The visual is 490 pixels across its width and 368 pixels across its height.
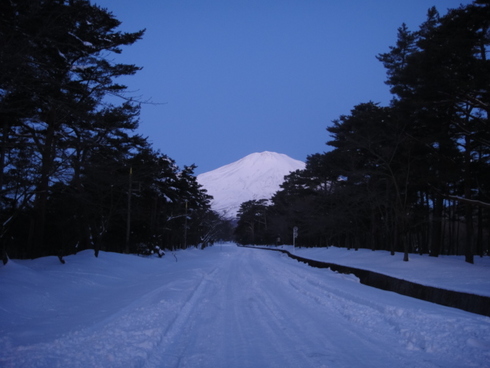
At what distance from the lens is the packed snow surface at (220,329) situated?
5496 millimetres

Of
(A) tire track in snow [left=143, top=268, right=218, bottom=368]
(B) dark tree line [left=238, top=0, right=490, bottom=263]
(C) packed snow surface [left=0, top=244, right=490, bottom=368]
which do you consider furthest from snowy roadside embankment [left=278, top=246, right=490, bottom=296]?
(A) tire track in snow [left=143, top=268, right=218, bottom=368]

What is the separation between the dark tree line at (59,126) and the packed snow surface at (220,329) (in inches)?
138

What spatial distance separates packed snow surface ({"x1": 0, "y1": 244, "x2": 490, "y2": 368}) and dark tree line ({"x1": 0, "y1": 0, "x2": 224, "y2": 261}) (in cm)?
351

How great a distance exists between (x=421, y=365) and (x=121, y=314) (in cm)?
594

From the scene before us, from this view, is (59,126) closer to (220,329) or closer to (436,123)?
(220,329)

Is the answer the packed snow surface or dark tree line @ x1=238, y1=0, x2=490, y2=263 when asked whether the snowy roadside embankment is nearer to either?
dark tree line @ x1=238, y1=0, x2=490, y2=263

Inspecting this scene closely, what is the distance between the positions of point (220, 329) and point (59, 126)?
429 inches

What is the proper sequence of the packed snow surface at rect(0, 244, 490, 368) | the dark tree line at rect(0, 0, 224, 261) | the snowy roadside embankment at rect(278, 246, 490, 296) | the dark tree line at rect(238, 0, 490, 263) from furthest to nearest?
the dark tree line at rect(238, 0, 490, 263), the snowy roadside embankment at rect(278, 246, 490, 296), the dark tree line at rect(0, 0, 224, 261), the packed snow surface at rect(0, 244, 490, 368)

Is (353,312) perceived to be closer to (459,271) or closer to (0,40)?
(0,40)

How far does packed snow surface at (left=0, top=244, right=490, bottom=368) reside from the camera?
18.0ft

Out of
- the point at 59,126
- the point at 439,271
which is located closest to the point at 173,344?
the point at 59,126

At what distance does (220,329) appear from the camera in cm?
745

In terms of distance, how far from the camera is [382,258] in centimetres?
2866

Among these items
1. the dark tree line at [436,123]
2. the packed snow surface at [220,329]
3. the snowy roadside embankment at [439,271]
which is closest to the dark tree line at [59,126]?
the packed snow surface at [220,329]
